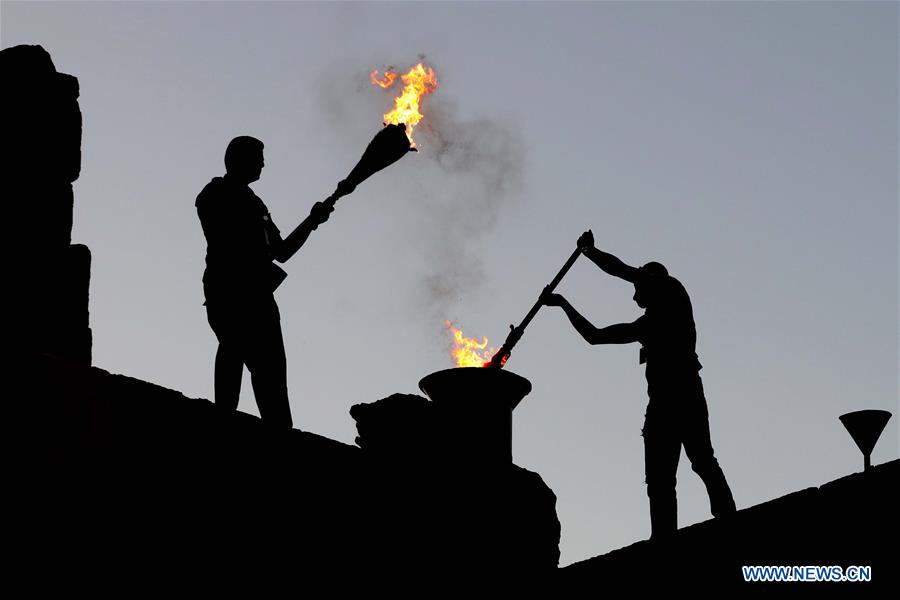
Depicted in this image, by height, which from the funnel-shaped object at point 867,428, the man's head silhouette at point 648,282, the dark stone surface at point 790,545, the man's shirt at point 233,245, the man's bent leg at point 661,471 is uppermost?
the man's head silhouette at point 648,282

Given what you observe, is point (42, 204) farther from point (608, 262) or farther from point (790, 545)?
point (790, 545)

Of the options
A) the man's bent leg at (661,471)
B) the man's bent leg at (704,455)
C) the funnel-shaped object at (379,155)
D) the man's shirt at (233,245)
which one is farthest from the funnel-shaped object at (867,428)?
the man's shirt at (233,245)

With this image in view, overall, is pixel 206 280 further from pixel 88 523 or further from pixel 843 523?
pixel 843 523

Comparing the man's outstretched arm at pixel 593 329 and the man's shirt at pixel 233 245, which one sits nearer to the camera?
the man's shirt at pixel 233 245

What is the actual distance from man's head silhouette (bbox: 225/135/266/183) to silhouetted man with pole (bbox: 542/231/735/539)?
291 cm

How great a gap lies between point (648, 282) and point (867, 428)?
2242 mm

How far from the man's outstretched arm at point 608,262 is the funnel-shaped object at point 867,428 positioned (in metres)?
2.23

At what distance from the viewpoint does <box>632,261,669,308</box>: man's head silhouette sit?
9953 mm

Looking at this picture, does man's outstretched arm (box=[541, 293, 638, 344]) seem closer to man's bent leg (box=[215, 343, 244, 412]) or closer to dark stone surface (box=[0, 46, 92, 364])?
man's bent leg (box=[215, 343, 244, 412])

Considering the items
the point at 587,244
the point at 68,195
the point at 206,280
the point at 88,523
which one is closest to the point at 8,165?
the point at 68,195

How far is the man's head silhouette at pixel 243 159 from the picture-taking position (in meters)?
8.80

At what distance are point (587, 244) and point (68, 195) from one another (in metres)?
3.82

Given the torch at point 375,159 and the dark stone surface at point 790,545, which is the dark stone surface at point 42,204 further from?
the dark stone surface at point 790,545

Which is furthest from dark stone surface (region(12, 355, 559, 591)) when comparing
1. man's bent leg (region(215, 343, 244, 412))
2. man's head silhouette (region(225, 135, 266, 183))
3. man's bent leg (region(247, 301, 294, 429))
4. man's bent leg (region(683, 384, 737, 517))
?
man's head silhouette (region(225, 135, 266, 183))
